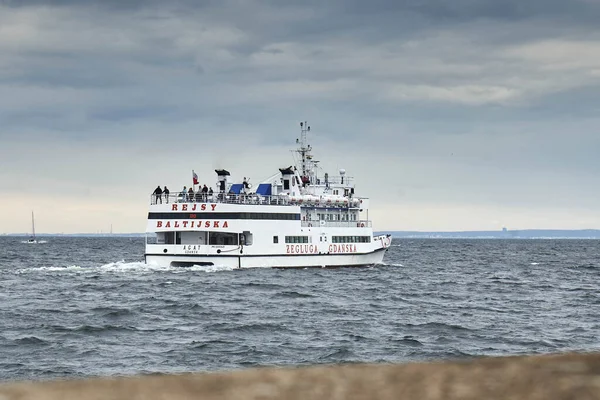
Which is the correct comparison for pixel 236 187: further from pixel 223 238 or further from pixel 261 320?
pixel 261 320

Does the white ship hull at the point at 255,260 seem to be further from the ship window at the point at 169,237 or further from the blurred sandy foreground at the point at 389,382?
the blurred sandy foreground at the point at 389,382

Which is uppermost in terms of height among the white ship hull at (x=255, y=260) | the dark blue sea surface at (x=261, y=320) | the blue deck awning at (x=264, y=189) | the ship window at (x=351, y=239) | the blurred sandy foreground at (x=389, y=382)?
the blue deck awning at (x=264, y=189)

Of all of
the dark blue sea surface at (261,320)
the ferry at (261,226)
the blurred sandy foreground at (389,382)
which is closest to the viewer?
the blurred sandy foreground at (389,382)

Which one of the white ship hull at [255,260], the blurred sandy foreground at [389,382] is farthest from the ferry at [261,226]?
the blurred sandy foreground at [389,382]

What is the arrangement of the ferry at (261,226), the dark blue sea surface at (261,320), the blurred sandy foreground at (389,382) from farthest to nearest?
the ferry at (261,226), the dark blue sea surface at (261,320), the blurred sandy foreground at (389,382)

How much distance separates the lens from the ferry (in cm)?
6094

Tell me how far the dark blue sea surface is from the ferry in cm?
157

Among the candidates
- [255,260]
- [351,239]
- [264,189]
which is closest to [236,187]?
[264,189]

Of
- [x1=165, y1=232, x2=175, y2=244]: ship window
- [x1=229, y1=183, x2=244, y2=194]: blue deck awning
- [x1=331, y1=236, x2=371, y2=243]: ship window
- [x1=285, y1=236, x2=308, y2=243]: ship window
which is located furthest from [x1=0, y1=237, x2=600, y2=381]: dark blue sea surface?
[x1=229, y1=183, x2=244, y2=194]: blue deck awning

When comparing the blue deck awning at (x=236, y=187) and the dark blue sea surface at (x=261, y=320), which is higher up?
the blue deck awning at (x=236, y=187)

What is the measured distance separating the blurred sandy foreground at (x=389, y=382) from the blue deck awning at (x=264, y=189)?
213 ft

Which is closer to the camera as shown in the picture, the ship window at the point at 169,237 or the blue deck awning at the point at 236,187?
the ship window at the point at 169,237

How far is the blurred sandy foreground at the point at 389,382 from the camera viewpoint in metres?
2.77

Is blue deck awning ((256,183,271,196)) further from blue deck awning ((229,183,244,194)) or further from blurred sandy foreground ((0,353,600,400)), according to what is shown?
blurred sandy foreground ((0,353,600,400))
